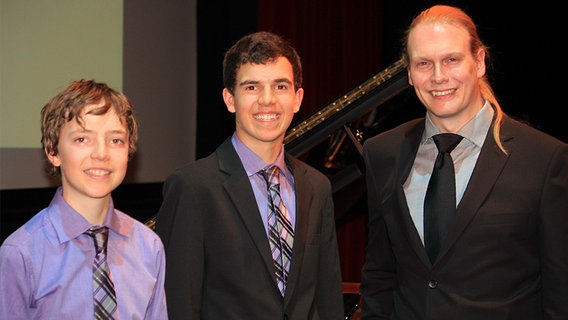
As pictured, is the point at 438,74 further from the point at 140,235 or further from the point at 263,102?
the point at 140,235

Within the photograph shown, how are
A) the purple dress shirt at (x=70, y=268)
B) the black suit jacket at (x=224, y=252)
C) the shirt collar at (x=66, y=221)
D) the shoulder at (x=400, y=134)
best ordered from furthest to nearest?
the shoulder at (x=400, y=134) → the black suit jacket at (x=224, y=252) → the shirt collar at (x=66, y=221) → the purple dress shirt at (x=70, y=268)

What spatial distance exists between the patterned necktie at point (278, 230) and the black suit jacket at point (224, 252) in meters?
0.03

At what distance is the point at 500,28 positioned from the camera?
622 centimetres

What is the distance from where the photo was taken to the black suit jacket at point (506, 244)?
188 centimetres

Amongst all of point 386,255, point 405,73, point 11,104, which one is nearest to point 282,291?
point 386,255

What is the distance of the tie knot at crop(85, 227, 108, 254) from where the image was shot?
6.15 feet

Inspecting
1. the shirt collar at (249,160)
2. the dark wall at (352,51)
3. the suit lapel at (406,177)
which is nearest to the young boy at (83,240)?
the shirt collar at (249,160)

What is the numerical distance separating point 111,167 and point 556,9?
16.6 feet

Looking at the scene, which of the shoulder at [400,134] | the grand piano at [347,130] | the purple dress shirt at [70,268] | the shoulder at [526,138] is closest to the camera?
the purple dress shirt at [70,268]

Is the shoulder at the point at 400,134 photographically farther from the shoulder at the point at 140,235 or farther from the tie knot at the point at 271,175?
the shoulder at the point at 140,235

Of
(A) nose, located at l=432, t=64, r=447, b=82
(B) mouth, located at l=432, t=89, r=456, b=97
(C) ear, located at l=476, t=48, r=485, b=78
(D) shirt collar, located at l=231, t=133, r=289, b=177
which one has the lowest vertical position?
(D) shirt collar, located at l=231, t=133, r=289, b=177

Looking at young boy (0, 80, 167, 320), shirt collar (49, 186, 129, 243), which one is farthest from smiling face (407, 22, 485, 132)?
shirt collar (49, 186, 129, 243)

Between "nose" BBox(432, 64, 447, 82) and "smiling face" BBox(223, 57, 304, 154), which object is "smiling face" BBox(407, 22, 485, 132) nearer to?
"nose" BBox(432, 64, 447, 82)

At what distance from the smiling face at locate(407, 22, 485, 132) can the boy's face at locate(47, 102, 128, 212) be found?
875 mm
